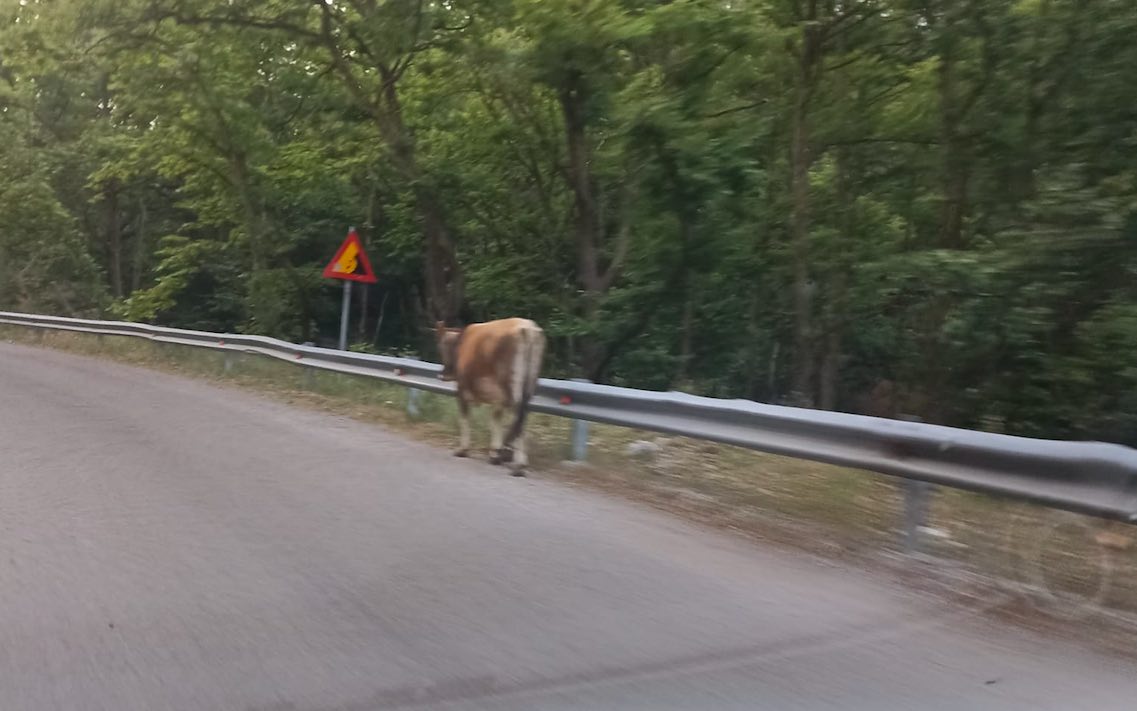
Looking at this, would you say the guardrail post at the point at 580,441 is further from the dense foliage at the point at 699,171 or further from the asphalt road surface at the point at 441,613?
the dense foliage at the point at 699,171

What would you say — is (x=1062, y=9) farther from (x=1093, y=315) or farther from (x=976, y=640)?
(x=976, y=640)

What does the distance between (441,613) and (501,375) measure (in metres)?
4.95

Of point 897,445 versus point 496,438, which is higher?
point 897,445

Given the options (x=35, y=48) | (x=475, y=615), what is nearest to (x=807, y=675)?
(x=475, y=615)

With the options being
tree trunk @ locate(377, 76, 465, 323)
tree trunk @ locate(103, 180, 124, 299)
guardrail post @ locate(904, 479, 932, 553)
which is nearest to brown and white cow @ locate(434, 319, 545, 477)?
guardrail post @ locate(904, 479, 932, 553)

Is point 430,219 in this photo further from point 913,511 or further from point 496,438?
point 913,511

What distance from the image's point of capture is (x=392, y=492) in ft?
29.7

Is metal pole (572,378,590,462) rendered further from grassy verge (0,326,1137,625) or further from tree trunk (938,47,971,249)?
tree trunk (938,47,971,249)

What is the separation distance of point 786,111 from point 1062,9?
519 cm

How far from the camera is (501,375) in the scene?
10.7 meters

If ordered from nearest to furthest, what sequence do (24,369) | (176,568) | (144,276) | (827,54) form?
1. (176,568)
2. (827,54)
3. (24,369)
4. (144,276)

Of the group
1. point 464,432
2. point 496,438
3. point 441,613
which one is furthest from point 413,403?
point 441,613

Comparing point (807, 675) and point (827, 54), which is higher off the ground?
point (827, 54)

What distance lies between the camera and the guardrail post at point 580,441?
35.7 feet
